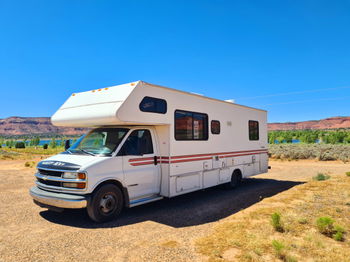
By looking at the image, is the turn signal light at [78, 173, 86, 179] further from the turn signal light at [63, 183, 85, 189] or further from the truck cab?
the turn signal light at [63, 183, 85, 189]

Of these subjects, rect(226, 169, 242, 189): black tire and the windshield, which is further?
rect(226, 169, 242, 189): black tire

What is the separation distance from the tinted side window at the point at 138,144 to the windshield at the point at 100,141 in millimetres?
187

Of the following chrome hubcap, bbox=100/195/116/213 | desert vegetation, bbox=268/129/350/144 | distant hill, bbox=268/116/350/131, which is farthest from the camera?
distant hill, bbox=268/116/350/131

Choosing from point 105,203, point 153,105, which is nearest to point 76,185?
point 105,203

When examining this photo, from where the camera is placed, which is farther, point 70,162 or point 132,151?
point 132,151

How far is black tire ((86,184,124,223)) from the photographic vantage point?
5.45m

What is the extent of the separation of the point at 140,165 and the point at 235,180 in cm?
470

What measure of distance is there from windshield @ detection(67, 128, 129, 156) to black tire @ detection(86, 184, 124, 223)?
817mm

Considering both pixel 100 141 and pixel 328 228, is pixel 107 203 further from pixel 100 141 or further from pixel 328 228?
pixel 328 228

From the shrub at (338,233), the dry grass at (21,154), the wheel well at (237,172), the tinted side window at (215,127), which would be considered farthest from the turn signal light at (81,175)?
the dry grass at (21,154)

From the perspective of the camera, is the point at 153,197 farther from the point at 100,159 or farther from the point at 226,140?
the point at 226,140

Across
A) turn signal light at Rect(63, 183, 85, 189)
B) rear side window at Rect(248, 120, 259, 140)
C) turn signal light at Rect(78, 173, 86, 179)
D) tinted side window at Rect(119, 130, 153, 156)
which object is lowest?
turn signal light at Rect(63, 183, 85, 189)

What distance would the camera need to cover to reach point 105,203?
5703mm

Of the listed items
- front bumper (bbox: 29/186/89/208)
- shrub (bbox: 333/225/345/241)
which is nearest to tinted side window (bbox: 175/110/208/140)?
front bumper (bbox: 29/186/89/208)
